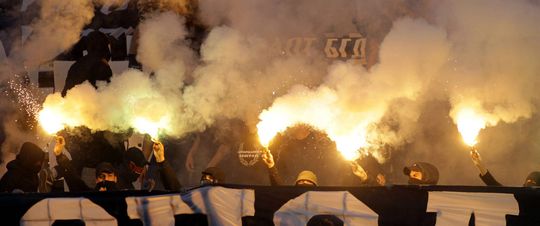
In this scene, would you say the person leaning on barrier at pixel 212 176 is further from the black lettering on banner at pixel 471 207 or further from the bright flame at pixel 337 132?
the black lettering on banner at pixel 471 207

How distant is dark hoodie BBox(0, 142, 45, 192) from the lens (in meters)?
7.37

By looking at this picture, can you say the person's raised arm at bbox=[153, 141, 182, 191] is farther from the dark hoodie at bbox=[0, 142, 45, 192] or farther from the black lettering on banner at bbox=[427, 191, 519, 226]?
the black lettering on banner at bbox=[427, 191, 519, 226]

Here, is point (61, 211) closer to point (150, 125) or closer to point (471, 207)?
point (150, 125)

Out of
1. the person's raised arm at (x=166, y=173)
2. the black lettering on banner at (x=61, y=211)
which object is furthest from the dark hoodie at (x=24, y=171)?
the black lettering on banner at (x=61, y=211)

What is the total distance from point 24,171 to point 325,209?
3.56 metres

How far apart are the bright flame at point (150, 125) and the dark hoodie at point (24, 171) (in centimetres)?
107

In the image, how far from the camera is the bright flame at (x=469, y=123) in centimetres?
660

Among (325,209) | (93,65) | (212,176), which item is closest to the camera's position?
(325,209)

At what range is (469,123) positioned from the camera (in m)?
6.77

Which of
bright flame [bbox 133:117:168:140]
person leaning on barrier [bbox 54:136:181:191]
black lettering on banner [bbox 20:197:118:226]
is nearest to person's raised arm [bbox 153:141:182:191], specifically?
person leaning on barrier [bbox 54:136:181:191]

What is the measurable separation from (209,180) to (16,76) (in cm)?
295

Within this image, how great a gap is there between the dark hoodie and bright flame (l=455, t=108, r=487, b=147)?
4.01 m

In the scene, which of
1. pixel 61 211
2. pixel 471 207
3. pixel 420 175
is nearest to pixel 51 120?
pixel 61 211

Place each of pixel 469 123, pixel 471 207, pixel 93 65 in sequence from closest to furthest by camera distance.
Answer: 1. pixel 471 207
2. pixel 469 123
3. pixel 93 65
